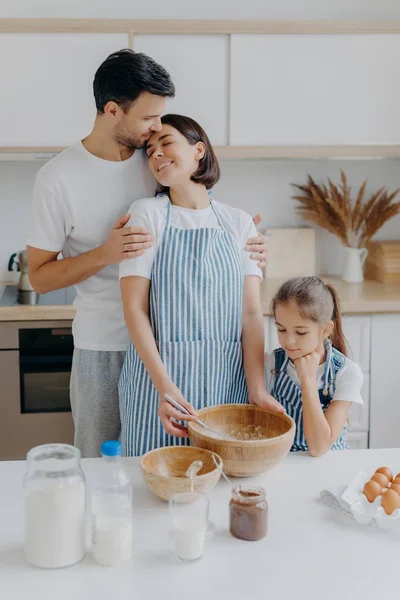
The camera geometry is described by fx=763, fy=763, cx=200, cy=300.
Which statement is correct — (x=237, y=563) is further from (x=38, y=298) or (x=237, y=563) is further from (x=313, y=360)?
(x=38, y=298)

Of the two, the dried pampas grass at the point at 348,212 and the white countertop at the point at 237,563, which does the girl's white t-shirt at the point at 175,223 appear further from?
the dried pampas grass at the point at 348,212

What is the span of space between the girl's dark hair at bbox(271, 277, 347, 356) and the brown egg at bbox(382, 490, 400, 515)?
21.2 inches

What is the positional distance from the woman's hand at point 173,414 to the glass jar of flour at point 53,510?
0.40 metres

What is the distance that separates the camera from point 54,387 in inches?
121

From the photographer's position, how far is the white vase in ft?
11.4

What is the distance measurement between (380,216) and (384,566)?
8.03 ft

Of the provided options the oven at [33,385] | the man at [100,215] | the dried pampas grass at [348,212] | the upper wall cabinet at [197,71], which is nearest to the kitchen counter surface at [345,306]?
the oven at [33,385]

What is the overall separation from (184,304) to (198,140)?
42cm

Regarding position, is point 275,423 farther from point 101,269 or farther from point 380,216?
point 380,216

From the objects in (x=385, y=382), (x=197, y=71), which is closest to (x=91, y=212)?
(x=197, y=71)

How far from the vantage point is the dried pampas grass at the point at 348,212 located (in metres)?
3.46

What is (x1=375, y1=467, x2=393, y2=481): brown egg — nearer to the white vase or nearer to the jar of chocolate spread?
the jar of chocolate spread

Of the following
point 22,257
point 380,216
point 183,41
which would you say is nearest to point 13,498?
point 22,257

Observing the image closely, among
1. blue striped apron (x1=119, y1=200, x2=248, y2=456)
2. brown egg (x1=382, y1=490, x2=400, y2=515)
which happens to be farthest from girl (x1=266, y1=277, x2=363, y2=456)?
brown egg (x1=382, y1=490, x2=400, y2=515)
